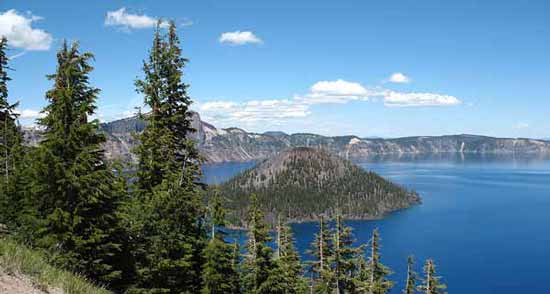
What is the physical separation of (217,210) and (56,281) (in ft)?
40.1

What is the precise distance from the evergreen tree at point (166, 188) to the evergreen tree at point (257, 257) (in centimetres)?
689

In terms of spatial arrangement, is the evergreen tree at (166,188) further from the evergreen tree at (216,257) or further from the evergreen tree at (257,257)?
the evergreen tree at (257,257)

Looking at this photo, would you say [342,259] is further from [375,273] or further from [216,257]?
[216,257]

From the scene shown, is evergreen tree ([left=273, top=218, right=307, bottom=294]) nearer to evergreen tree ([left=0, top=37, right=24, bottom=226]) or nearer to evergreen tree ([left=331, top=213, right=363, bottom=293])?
evergreen tree ([left=331, top=213, right=363, bottom=293])

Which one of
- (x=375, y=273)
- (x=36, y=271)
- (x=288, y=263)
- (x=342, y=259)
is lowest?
(x=375, y=273)

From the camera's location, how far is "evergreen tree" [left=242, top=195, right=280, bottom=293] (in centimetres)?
2942

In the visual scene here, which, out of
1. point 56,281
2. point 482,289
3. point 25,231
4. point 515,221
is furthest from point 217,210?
point 515,221

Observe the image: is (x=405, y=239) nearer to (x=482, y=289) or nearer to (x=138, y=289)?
(x=482, y=289)

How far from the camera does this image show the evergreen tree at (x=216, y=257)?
2167 centimetres

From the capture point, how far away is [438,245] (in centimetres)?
15550

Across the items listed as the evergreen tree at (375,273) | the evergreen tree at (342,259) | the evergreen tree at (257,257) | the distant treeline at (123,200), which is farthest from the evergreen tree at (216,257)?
the evergreen tree at (375,273)

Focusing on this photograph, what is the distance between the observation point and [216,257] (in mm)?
22906

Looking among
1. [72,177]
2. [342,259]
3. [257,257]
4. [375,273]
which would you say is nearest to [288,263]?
[342,259]

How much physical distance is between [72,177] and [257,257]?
659 inches
